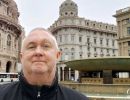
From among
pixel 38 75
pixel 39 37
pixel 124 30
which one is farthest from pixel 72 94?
pixel 124 30

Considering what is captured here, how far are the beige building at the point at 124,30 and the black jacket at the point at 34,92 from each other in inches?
1962

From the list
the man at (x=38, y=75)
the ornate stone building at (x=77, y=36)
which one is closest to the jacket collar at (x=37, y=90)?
the man at (x=38, y=75)

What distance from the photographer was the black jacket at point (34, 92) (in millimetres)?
2105

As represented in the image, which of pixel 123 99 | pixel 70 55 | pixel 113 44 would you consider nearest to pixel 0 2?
pixel 70 55

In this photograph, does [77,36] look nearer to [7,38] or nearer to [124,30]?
[124,30]

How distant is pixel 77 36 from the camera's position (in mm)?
67562

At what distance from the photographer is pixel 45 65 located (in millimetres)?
2182

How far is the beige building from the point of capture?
169 ft

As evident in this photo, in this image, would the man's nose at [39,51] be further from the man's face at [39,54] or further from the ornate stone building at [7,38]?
the ornate stone building at [7,38]

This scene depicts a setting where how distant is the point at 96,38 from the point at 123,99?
195ft

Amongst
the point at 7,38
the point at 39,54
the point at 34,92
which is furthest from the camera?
the point at 7,38

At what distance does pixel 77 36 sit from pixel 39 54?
65.5 metres

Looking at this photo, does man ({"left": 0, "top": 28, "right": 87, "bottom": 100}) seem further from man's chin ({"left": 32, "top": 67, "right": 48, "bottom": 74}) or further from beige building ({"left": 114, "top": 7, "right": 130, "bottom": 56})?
beige building ({"left": 114, "top": 7, "right": 130, "bottom": 56})

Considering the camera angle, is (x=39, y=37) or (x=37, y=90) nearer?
(x=37, y=90)
